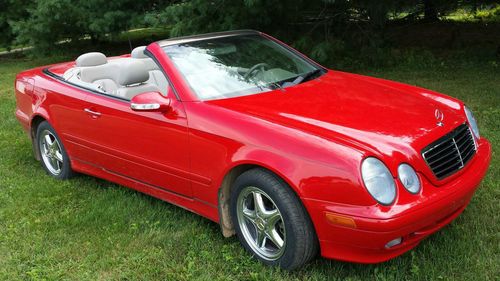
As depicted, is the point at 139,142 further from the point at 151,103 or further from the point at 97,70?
the point at 97,70

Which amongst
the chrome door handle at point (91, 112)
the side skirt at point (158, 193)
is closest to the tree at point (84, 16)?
the side skirt at point (158, 193)

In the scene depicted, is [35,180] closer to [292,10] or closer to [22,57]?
[292,10]

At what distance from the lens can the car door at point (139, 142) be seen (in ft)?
12.2

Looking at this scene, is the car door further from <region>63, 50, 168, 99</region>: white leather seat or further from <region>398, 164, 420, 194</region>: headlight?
<region>398, 164, 420, 194</region>: headlight

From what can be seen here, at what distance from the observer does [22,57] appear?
17.5 m

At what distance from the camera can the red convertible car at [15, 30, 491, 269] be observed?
2912mm

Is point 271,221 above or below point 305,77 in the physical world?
below

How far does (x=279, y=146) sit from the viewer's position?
3127 mm

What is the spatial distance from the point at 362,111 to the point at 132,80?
2.14 meters

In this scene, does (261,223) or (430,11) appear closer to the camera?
(261,223)

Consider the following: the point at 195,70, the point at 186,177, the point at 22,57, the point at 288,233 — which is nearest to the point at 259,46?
the point at 195,70

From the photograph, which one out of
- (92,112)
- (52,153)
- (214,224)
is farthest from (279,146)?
(52,153)

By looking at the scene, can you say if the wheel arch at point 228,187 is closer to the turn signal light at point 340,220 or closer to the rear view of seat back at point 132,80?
the turn signal light at point 340,220

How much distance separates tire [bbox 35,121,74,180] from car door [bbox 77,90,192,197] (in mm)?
613
